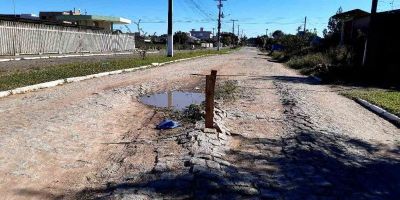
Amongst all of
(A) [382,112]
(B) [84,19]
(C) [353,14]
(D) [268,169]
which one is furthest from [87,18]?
(D) [268,169]

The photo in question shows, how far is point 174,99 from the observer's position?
12.3 m

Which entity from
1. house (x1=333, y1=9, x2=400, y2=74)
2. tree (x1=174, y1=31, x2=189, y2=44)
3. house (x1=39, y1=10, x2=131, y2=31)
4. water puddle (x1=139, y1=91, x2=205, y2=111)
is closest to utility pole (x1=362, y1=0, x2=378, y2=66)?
house (x1=333, y1=9, x2=400, y2=74)

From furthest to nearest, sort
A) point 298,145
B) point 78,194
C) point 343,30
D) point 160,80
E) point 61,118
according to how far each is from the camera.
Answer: point 343,30, point 160,80, point 61,118, point 298,145, point 78,194

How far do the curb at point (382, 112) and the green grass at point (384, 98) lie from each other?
166mm

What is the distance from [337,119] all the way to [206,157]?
4.63 metres

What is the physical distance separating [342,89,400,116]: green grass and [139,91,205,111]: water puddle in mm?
4658

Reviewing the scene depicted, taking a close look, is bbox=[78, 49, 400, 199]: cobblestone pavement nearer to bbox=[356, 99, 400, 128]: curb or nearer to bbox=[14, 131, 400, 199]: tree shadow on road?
bbox=[14, 131, 400, 199]: tree shadow on road

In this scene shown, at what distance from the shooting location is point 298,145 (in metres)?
6.91

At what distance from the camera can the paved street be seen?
4.83m

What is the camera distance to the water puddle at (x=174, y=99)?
11098 mm

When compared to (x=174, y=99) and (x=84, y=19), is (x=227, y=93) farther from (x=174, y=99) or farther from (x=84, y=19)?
(x=84, y=19)

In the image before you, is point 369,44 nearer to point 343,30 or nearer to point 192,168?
point 343,30

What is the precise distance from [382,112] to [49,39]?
31245mm

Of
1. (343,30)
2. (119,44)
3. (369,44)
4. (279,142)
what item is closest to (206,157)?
(279,142)
